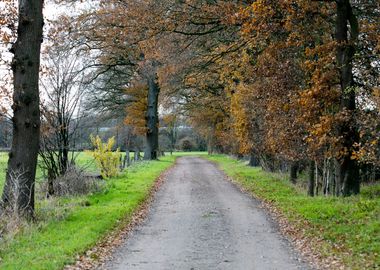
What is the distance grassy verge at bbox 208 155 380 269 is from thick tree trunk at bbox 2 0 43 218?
261 inches

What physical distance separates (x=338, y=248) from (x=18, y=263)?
18.8 ft

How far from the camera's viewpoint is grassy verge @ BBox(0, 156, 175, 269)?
8.45 m

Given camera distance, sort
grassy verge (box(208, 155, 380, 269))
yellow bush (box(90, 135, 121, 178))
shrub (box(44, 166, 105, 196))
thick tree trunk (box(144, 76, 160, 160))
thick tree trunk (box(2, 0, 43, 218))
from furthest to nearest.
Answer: thick tree trunk (box(144, 76, 160, 160)) < yellow bush (box(90, 135, 121, 178)) < shrub (box(44, 166, 105, 196)) < thick tree trunk (box(2, 0, 43, 218)) < grassy verge (box(208, 155, 380, 269))

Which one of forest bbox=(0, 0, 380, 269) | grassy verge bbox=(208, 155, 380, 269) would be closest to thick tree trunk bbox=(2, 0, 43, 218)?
forest bbox=(0, 0, 380, 269)

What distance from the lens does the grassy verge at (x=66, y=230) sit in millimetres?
8453

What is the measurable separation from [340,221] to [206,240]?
11.8 feet

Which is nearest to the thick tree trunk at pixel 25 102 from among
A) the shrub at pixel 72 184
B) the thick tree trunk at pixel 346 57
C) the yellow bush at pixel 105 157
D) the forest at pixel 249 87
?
the forest at pixel 249 87

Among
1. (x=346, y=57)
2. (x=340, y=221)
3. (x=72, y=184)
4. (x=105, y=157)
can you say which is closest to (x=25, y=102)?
(x=72, y=184)

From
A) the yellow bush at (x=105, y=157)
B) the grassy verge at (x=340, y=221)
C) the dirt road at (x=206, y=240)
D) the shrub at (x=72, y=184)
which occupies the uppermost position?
the yellow bush at (x=105, y=157)

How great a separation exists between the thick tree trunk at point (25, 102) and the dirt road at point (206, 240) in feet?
9.86

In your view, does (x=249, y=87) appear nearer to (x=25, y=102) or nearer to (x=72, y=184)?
(x=72, y=184)

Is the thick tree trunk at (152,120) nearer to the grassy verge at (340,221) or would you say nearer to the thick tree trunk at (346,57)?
the grassy verge at (340,221)

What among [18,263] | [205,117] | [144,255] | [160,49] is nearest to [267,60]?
[160,49]

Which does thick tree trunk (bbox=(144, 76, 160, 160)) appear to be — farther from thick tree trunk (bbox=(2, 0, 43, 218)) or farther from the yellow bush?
thick tree trunk (bbox=(2, 0, 43, 218))
